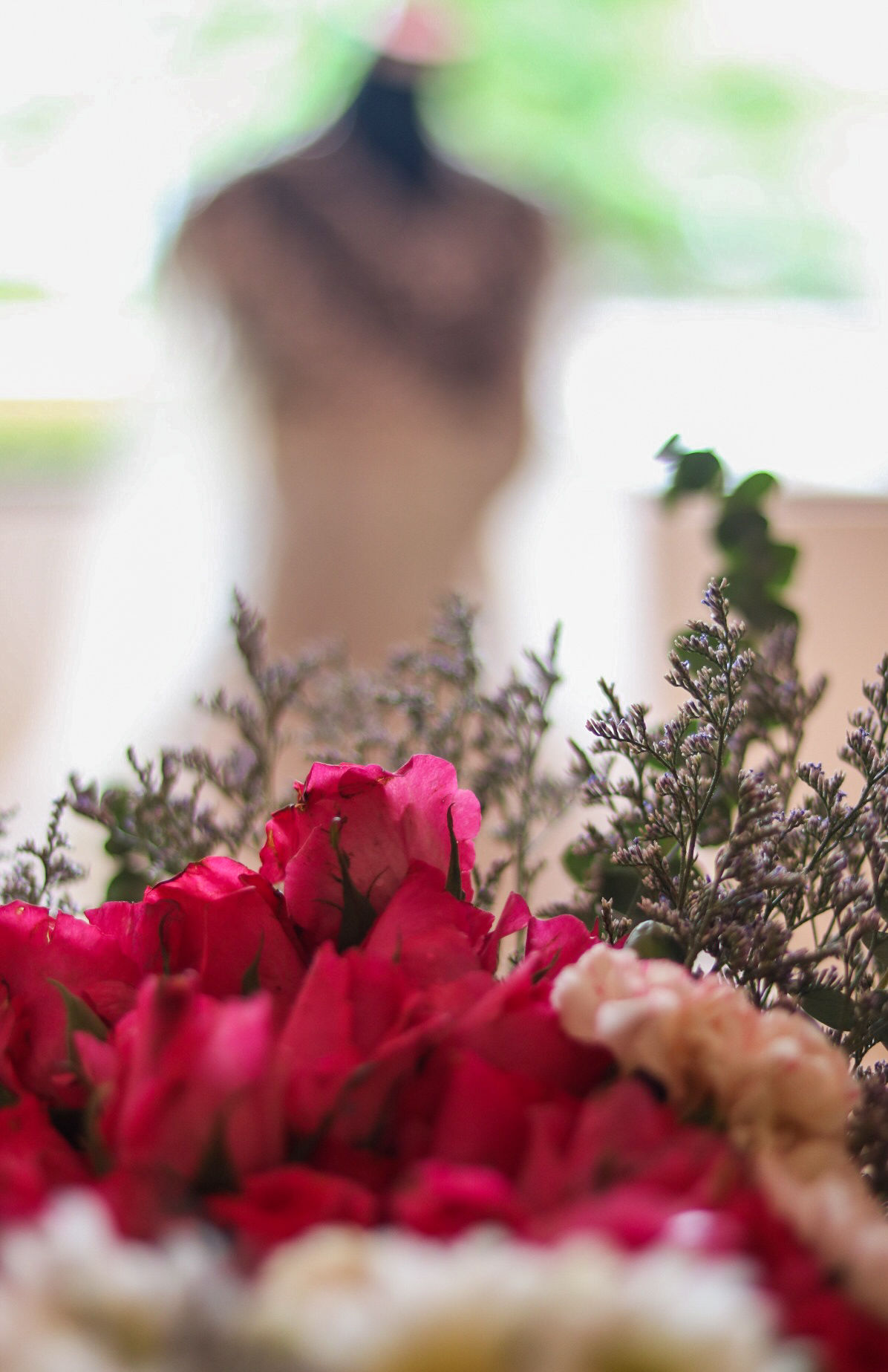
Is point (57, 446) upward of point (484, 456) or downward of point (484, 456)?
upward

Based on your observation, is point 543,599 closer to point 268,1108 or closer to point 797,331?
point 797,331

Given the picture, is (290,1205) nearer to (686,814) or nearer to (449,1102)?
(449,1102)

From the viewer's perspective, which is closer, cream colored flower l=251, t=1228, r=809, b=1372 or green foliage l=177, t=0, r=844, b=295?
cream colored flower l=251, t=1228, r=809, b=1372

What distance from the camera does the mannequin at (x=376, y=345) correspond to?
1.25 meters

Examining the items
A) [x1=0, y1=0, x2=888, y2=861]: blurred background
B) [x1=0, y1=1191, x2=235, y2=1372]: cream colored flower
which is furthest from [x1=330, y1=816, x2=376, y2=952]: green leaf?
[x1=0, y1=0, x2=888, y2=861]: blurred background

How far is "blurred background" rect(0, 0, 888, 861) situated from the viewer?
5.20 feet

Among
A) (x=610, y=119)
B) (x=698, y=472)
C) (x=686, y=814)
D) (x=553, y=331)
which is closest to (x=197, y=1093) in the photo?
(x=686, y=814)

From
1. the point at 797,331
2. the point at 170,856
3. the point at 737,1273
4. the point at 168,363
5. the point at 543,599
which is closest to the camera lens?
the point at 737,1273

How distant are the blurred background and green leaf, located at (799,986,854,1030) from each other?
118cm

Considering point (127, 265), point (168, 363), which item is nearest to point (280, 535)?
point (168, 363)

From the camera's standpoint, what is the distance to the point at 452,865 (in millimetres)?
236

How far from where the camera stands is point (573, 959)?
0.22 m

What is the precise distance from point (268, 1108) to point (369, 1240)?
1.2 inches

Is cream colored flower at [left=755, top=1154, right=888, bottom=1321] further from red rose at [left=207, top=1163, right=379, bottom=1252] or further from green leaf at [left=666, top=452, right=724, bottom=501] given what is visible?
green leaf at [left=666, top=452, right=724, bottom=501]
